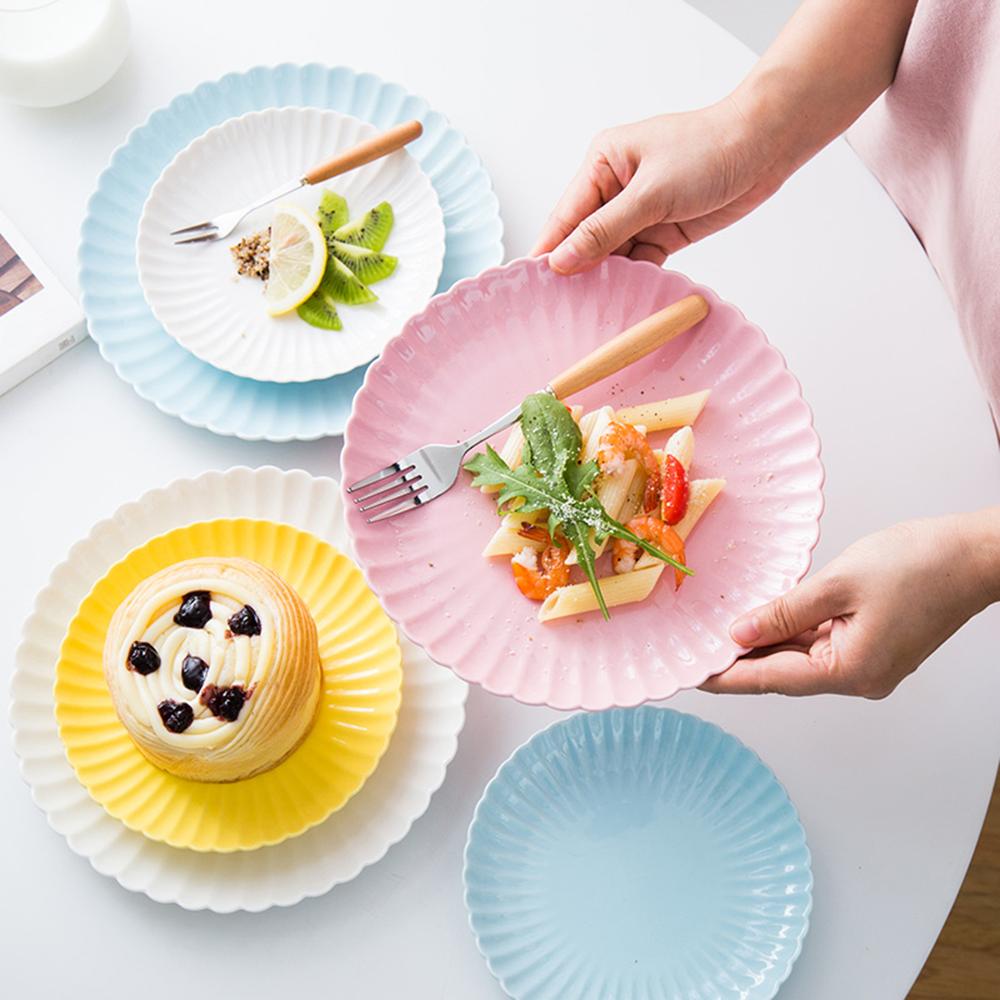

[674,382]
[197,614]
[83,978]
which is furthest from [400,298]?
[83,978]

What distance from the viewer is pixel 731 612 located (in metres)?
1.23

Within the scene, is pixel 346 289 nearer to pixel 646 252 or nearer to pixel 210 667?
pixel 646 252

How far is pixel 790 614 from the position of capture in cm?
120

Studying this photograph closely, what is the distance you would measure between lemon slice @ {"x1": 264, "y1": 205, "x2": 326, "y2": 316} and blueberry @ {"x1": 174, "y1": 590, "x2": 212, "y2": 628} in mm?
437

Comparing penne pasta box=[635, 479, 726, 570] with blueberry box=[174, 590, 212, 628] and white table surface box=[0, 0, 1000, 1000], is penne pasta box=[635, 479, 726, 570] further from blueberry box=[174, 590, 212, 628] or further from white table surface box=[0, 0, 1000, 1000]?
blueberry box=[174, 590, 212, 628]

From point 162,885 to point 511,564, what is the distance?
533 millimetres

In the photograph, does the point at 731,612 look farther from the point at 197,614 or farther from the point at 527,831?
the point at 197,614

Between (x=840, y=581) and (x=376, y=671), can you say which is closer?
(x=840, y=581)

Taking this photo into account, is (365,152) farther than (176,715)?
Yes

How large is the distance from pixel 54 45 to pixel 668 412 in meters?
1.00

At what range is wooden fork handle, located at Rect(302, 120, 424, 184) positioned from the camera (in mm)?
1547

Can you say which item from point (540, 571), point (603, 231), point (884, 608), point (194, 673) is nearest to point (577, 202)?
point (603, 231)

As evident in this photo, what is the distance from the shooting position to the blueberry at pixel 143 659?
1222 millimetres

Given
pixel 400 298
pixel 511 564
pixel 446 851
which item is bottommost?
pixel 446 851
